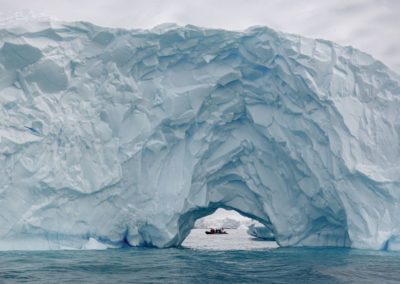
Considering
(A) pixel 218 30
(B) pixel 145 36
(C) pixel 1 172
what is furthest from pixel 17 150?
(A) pixel 218 30

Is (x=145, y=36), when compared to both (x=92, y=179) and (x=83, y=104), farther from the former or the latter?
(x=92, y=179)

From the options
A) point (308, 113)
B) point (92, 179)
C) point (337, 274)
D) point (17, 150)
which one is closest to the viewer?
point (337, 274)

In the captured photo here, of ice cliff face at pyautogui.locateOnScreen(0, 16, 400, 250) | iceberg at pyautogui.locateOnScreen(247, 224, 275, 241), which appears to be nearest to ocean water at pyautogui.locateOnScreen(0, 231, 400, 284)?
ice cliff face at pyautogui.locateOnScreen(0, 16, 400, 250)

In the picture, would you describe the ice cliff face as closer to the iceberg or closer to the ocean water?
the ocean water

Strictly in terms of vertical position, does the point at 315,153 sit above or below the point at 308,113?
below

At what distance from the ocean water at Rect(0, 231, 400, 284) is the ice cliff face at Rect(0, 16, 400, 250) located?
1.66m

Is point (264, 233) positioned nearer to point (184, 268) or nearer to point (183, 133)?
point (183, 133)

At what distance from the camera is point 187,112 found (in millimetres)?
17359

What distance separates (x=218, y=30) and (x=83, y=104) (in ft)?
17.0

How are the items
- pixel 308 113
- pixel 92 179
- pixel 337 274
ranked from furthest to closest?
1. pixel 308 113
2. pixel 92 179
3. pixel 337 274

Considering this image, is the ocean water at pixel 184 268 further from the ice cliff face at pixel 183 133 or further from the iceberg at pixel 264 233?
the iceberg at pixel 264 233

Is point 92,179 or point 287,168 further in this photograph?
point 287,168

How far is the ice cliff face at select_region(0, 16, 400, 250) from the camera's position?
15.4m

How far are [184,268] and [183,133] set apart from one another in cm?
669
